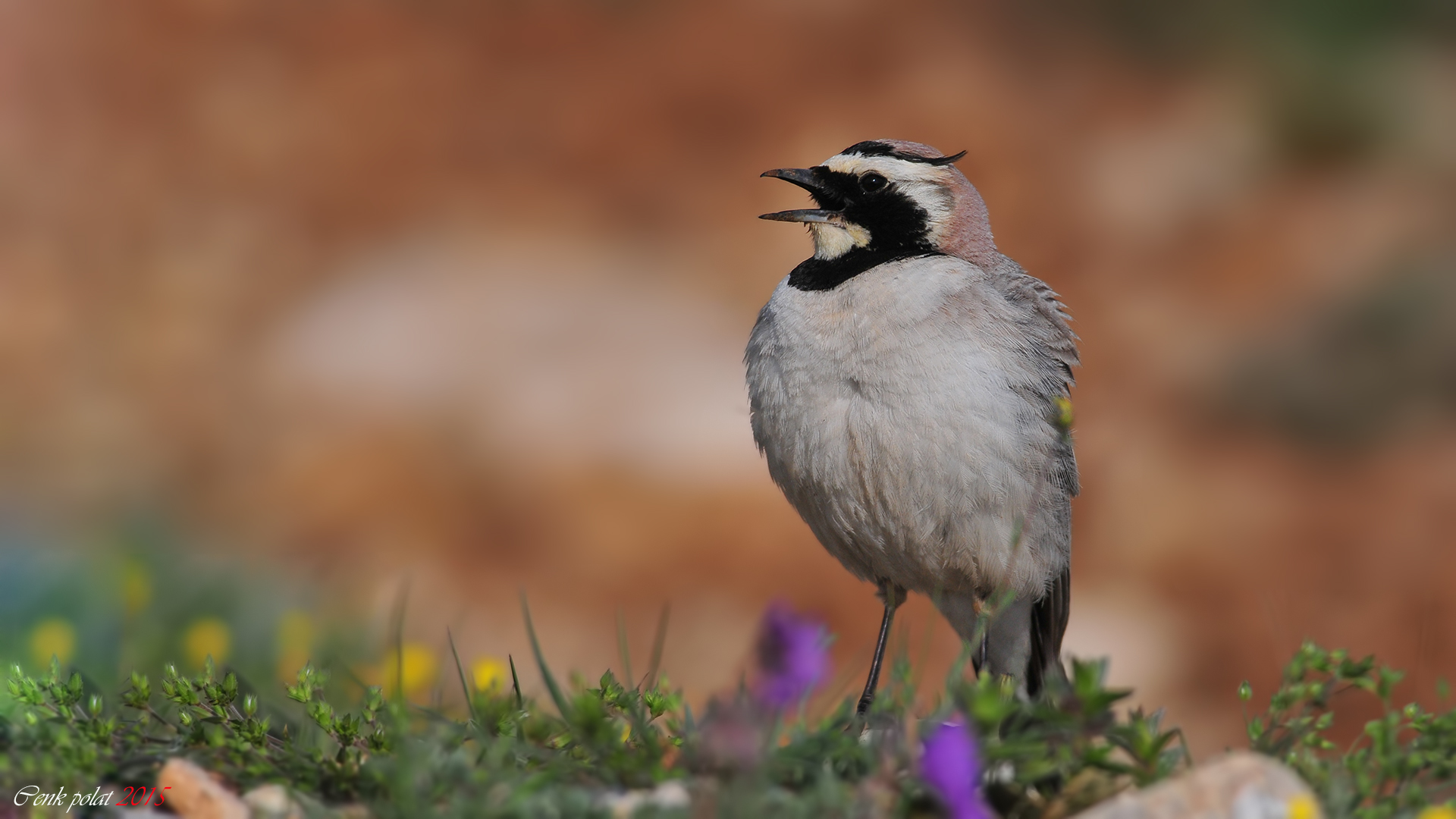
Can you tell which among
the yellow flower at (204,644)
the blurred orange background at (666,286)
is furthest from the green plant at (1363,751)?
the blurred orange background at (666,286)

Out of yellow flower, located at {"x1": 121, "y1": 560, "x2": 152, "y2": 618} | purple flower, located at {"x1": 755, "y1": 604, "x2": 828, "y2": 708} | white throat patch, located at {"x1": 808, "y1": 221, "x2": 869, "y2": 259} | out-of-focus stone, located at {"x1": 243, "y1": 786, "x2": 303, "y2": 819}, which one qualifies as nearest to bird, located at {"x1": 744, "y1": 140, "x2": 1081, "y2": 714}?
white throat patch, located at {"x1": 808, "y1": 221, "x2": 869, "y2": 259}

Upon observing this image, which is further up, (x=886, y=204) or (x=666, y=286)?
(x=886, y=204)

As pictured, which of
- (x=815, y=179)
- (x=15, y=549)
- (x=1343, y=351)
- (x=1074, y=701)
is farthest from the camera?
(x=1343, y=351)

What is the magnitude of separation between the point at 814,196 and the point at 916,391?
46.3 inches

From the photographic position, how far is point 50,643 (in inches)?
199

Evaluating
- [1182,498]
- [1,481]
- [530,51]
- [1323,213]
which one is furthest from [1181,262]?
[1,481]

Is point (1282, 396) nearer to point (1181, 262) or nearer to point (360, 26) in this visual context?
point (1181, 262)

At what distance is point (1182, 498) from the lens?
37.7 ft

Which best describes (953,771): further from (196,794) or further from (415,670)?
(415,670)

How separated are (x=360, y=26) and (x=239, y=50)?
50.7 inches

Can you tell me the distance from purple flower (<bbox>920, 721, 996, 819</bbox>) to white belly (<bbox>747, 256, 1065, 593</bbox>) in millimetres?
2025

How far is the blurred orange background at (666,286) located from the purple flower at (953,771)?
6704 millimetres
